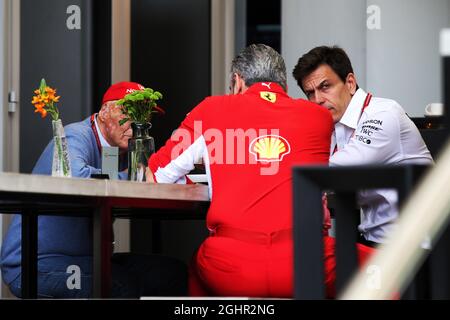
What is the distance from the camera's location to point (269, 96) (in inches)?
113

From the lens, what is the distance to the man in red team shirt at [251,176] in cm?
261

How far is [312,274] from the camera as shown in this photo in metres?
1.19

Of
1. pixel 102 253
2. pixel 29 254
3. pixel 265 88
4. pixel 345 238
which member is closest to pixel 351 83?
pixel 265 88

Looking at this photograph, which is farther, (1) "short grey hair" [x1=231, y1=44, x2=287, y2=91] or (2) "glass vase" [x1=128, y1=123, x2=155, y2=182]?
(2) "glass vase" [x1=128, y1=123, x2=155, y2=182]

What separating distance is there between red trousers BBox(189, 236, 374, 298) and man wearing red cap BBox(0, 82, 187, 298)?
56 cm

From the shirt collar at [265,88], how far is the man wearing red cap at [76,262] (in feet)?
2.35

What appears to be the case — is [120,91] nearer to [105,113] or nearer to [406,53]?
[105,113]

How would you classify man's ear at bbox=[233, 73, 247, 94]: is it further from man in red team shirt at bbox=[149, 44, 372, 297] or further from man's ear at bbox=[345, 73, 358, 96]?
man's ear at bbox=[345, 73, 358, 96]

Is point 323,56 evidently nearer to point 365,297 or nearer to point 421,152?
point 421,152

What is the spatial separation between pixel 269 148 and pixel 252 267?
0.35m

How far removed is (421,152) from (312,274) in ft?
7.30

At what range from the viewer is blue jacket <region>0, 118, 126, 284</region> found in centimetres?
335

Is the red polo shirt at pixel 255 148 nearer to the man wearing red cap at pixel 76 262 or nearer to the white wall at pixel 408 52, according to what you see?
the man wearing red cap at pixel 76 262

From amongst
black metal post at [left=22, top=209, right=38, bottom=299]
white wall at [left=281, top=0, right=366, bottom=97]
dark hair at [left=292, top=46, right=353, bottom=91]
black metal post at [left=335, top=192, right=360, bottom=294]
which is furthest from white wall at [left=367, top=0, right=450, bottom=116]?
black metal post at [left=335, top=192, right=360, bottom=294]
